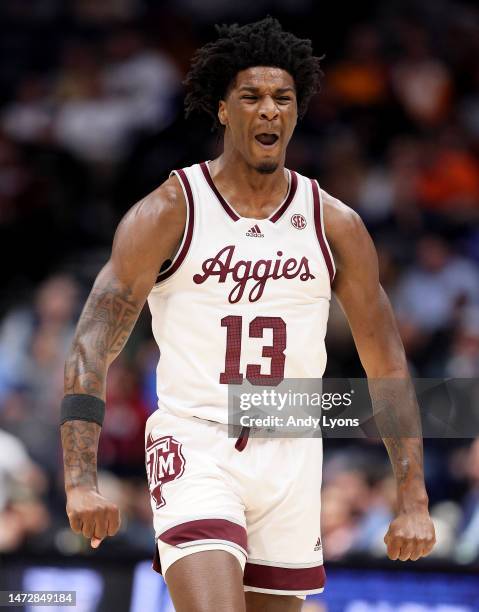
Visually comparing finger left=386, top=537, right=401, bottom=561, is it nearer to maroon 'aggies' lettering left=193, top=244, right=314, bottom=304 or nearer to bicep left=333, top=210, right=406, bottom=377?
bicep left=333, top=210, right=406, bottom=377

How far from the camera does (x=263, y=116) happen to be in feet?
16.0

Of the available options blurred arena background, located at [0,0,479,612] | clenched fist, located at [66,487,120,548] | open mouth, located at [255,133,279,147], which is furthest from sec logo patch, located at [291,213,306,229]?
blurred arena background, located at [0,0,479,612]

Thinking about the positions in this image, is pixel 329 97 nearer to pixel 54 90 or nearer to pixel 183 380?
pixel 54 90

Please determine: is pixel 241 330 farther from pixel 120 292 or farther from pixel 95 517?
pixel 95 517

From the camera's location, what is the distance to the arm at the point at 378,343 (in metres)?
5.01

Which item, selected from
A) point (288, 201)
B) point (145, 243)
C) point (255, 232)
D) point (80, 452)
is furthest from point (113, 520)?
point (288, 201)

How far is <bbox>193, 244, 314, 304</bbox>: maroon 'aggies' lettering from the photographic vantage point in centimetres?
481

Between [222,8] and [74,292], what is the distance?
3.94 metres

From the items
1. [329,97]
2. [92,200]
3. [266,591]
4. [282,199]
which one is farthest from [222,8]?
[266,591]

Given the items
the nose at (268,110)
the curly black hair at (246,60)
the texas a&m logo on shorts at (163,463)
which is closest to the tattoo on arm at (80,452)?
the texas a&m logo on shorts at (163,463)

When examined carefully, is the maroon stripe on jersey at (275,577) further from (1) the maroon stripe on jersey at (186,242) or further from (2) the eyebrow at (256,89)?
(2) the eyebrow at (256,89)

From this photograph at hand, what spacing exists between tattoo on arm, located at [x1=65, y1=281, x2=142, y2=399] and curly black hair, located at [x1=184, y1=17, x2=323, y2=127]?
3.08 ft

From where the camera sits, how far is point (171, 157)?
1089 centimetres

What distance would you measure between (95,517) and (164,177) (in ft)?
22.4
